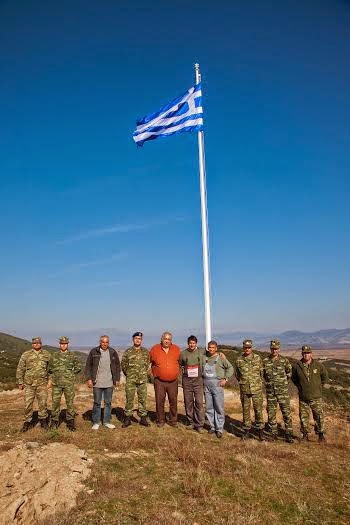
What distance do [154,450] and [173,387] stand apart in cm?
256

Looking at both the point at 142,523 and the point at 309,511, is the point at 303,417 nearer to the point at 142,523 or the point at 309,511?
the point at 309,511

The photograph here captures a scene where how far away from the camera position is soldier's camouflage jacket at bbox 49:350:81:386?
11.2 m

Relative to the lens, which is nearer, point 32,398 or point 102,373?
point 32,398

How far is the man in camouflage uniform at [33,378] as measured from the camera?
1117 cm

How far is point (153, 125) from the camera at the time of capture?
50.8 ft

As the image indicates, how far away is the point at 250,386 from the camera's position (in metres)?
11.0

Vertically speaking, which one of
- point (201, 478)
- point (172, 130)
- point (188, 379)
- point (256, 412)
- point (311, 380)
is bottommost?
point (201, 478)

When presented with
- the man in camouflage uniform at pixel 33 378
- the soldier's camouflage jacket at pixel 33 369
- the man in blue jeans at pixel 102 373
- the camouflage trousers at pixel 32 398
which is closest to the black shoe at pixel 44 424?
the man in camouflage uniform at pixel 33 378

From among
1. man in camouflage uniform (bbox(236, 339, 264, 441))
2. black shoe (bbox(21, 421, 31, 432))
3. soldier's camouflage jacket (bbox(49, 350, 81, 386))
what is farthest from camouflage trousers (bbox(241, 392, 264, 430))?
black shoe (bbox(21, 421, 31, 432))

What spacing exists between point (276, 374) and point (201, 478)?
16.1 ft

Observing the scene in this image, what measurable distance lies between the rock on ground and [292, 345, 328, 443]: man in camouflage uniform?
20.7 feet

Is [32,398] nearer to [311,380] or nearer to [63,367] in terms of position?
[63,367]

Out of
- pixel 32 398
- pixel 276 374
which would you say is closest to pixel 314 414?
pixel 276 374

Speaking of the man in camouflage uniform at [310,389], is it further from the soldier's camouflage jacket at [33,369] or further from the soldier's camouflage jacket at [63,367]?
the soldier's camouflage jacket at [33,369]
